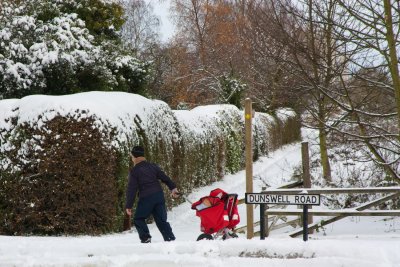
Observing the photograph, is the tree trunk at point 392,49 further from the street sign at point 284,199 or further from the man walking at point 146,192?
the man walking at point 146,192

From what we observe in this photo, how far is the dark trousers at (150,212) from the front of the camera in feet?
26.8

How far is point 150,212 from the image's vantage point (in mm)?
8180

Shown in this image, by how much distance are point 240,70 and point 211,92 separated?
3.84m

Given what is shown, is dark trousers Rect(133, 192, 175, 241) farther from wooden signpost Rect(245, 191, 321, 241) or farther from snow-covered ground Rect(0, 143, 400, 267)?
wooden signpost Rect(245, 191, 321, 241)

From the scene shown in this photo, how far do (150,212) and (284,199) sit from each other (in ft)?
7.35

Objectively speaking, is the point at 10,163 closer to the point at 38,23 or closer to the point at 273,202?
the point at 273,202

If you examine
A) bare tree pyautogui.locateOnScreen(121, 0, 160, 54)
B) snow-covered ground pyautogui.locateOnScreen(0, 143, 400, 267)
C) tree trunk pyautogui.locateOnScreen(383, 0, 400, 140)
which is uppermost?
bare tree pyautogui.locateOnScreen(121, 0, 160, 54)

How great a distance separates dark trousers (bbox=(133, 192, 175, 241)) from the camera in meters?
8.16

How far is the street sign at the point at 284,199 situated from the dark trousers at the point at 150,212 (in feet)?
5.44

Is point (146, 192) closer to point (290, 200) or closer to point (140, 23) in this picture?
point (290, 200)

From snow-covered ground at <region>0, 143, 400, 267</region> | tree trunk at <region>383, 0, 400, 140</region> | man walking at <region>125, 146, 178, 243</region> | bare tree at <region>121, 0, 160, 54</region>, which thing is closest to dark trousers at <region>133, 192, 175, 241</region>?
man walking at <region>125, 146, 178, 243</region>

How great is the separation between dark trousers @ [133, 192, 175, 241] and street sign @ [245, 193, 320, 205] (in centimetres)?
166

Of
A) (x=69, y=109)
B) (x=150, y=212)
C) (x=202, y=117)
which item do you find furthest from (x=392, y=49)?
(x=202, y=117)

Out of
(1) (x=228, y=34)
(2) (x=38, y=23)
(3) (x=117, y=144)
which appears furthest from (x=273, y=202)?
(1) (x=228, y=34)
